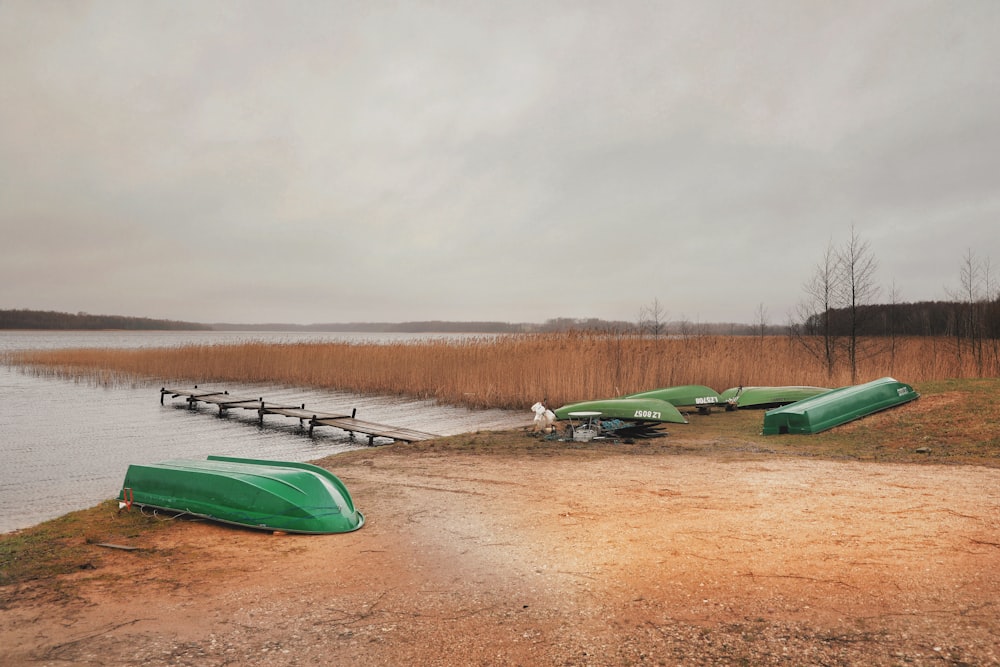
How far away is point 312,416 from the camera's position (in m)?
12.1

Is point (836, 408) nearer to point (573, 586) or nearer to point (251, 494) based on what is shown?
point (573, 586)

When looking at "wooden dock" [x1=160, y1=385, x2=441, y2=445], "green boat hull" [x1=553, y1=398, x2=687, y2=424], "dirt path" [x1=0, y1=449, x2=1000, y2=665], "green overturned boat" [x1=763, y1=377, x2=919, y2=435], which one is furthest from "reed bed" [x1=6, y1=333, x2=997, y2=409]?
"dirt path" [x1=0, y1=449, x2=1000, y2=665]

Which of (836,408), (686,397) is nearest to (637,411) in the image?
(686,397)

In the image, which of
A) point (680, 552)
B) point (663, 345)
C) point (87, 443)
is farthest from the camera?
point (663, 345)

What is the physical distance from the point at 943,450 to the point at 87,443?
1273 centimetres

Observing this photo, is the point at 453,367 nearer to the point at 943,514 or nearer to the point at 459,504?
the point at 459,504

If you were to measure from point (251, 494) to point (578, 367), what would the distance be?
30.4 feet

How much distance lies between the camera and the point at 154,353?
24297 millimetres

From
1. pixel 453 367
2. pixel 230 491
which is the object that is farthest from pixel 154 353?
pixel 230 491

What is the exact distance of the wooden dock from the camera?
10109mm

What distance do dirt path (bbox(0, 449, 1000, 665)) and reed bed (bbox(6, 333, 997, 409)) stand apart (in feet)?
26.1

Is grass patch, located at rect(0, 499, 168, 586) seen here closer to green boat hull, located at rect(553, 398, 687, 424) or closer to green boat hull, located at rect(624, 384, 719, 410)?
green boat hull, located at rect(553, 398, 687, 424)

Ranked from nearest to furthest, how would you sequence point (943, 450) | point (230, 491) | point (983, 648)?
point (983, 648) → point (230, 491) → point (943, 450)

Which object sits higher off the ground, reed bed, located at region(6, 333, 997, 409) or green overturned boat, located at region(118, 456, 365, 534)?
reed bed, located at region(6, 333, 997, 409)
